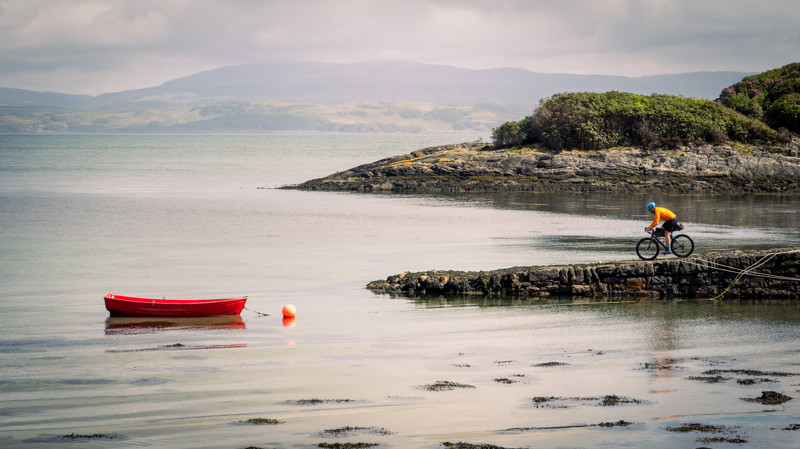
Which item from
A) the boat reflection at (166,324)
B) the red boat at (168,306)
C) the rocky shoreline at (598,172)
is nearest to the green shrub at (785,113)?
the rocky shoreline at (598,172)

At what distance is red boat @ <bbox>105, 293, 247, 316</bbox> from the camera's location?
21203mm

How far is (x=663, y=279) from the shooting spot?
2323 cm

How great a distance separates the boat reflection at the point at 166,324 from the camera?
66.4 ft

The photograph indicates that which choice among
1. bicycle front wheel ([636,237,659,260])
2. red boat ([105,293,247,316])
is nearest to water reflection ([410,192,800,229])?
Result: bicycle front wheel ([636,237,659,260])

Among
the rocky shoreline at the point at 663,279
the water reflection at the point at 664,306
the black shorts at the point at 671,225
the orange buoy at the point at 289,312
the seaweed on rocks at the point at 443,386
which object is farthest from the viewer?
the black shorts at the point at 671,225

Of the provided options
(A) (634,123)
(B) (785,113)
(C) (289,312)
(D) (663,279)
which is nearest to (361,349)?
(C) (289,312)

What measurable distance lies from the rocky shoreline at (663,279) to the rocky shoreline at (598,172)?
36907 mm

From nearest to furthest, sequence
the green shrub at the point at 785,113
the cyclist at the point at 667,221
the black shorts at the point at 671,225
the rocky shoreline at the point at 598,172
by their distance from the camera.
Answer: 1. the cyclist at the point at 667,221
2. the black shorts at the point at 671,225
3. the rocky shoreline at the point at 598,172
4. the green shrub at the point at 785,113

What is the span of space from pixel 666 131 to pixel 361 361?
53.3m

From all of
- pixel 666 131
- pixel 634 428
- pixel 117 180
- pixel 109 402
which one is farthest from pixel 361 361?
pixel 117 180

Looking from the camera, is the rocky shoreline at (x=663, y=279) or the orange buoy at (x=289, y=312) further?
the rocky shoreline at (x=663, y=279)

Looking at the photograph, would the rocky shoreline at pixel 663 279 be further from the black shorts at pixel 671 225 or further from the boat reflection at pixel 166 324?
the boat reflection at pixel 166 324

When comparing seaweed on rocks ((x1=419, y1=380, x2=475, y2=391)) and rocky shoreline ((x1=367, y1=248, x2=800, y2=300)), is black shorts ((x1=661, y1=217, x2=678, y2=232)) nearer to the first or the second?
rocky shoreline ((x1=367, y1=248, x2=800, y2=300))

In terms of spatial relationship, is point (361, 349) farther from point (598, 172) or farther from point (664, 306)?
point (598, 172)
